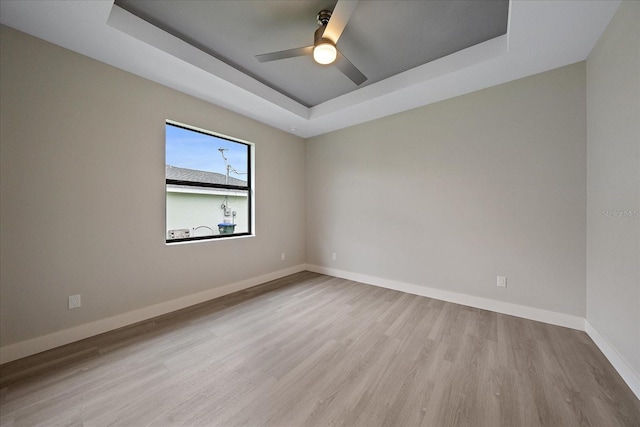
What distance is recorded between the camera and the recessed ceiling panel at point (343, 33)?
1.87m

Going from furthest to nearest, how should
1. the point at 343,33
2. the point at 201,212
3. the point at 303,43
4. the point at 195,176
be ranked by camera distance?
the point at 201,212 < the point at 195,176 < the point at 303,43 < the point at 343,33

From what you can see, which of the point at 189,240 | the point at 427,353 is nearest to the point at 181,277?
the point at 189,240

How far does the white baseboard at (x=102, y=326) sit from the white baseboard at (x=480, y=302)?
79.8 inches

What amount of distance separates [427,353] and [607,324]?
1.45 m

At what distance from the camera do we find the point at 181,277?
2.82 metres

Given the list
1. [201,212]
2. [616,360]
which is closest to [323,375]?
[616,360]

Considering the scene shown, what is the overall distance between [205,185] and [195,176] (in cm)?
16

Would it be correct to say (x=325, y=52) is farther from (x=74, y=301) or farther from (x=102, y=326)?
(x=102, y=326)

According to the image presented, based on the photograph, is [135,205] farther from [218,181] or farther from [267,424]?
[267,424]

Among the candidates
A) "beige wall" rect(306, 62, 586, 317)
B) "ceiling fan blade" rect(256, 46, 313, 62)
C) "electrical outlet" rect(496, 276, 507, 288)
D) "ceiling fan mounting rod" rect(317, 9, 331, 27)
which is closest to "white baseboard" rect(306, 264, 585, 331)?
"beige wall" rect(306, 62, 586, 317)

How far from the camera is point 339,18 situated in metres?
1.73

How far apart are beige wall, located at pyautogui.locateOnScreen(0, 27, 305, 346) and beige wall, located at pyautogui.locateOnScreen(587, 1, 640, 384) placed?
3.86m

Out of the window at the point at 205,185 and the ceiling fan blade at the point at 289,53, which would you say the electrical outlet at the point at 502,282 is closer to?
the ceiling fan blade at the point at 289,53

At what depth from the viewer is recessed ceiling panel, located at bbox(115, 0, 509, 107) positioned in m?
1.87
